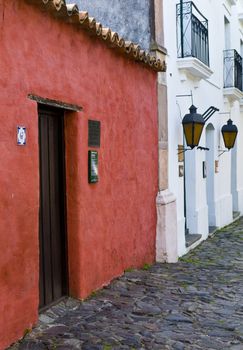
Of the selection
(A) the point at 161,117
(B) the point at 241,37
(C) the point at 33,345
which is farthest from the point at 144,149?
(B) the point at 241,37

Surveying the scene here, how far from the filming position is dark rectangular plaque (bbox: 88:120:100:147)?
5586mm

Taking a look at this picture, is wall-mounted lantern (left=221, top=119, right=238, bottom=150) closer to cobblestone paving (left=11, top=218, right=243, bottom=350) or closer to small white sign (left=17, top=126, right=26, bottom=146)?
cobblestone paving (left=11, top=218, right=243, bottom=350)

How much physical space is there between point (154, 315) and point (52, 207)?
1.47 m

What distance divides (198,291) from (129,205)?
1405mm

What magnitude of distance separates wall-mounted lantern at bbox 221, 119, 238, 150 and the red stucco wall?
410 cm

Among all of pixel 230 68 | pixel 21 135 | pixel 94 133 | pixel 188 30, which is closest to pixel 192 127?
pixel 188 30

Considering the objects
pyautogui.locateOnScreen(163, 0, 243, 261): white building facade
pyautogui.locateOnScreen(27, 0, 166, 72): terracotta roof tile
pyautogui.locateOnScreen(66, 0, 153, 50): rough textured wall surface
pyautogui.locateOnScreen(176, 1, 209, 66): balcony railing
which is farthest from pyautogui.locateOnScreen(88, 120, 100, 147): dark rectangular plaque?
pyautogui.locateOnScreen(176, 1, 209, 66): balcony railing

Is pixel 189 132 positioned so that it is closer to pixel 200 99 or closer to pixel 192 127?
pixel 192 127

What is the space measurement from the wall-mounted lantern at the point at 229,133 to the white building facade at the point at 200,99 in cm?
18

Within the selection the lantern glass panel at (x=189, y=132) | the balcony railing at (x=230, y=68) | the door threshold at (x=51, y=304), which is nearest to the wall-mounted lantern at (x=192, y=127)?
the lantern glass panel at (x=189, y=132)

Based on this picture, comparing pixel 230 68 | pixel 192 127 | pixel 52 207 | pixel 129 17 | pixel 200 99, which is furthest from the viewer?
pixel 230 68

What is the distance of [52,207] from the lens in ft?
16.9

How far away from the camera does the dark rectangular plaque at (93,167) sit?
18.1 ft

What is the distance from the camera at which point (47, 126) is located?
5.04 meters
